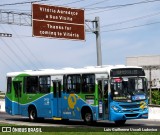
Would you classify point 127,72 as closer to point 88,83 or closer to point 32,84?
point 88,83

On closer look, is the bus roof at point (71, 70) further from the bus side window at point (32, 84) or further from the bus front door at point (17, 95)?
the bus front door at point (17, 95)

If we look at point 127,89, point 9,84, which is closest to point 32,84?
point 9,84

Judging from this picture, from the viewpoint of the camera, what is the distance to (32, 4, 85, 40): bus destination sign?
3656cm

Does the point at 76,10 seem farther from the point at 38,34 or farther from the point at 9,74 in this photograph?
the point at 9,74

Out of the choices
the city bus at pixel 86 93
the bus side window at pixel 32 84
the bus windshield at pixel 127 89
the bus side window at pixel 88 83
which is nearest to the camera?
the bus windshield at pixel 127 89

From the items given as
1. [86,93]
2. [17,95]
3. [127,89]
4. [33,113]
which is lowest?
[33,113]

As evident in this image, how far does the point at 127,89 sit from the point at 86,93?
7.76ft

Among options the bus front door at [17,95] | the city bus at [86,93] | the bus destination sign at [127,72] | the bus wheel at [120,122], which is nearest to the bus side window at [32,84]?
the city bus at [86,93]

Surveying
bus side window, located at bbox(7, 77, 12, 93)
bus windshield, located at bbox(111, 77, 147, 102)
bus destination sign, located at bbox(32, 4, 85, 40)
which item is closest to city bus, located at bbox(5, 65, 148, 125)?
bus windshield, located at bbox(111, 77, 147, 102)

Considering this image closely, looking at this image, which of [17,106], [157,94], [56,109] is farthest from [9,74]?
[157,94]

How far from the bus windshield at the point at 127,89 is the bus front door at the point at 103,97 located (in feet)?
1.62

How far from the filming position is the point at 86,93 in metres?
25.6

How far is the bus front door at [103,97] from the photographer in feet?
80.1

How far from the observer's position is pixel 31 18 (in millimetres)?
36531
